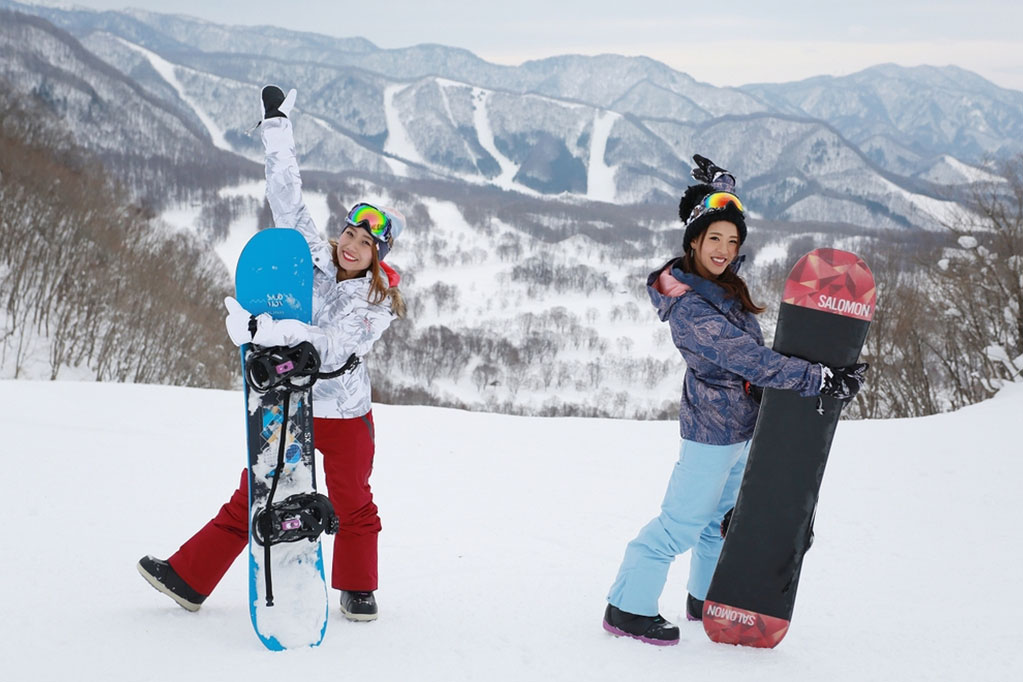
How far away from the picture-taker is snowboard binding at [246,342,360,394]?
2240mm

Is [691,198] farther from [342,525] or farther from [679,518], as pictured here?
[342,525]

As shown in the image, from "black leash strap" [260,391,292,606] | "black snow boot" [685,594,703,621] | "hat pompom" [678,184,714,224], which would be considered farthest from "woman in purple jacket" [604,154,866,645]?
"black leash strap" [260,391,292,606]

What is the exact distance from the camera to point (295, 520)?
230 centimetres

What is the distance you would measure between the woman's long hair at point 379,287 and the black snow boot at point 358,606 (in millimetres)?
980

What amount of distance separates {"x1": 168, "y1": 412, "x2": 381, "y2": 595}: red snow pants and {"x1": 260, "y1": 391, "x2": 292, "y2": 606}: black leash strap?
0.12 meters

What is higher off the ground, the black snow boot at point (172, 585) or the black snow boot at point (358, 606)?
the black snow boot at point (172, 585)

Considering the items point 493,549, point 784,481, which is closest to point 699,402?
point 784,481

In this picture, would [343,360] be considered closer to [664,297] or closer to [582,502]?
[664,297]

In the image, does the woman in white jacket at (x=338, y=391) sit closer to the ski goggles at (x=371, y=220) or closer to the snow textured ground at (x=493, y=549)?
the ski goggles at (x=371, y=220)

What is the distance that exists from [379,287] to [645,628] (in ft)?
4.73

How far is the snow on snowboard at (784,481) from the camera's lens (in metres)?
2.40

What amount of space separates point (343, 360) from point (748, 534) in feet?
4.76

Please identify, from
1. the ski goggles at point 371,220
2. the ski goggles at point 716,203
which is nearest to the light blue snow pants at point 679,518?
the ski goggles at point 716,203

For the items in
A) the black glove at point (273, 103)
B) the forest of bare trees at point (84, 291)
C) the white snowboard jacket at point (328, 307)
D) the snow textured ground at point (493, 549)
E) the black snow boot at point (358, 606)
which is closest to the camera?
the snow textured ground at point (493, 549)
